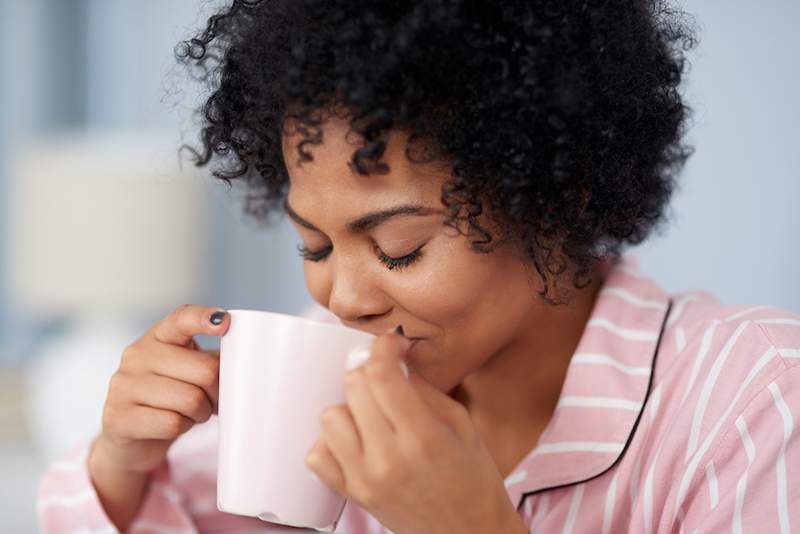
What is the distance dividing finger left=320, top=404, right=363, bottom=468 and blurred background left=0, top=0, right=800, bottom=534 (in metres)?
1.04

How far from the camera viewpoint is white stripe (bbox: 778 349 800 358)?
845mm

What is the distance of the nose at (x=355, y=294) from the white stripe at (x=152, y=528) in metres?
0.39

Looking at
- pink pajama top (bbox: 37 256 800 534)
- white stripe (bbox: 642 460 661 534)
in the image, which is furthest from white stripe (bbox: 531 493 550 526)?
white stripe (bbox: 642 460 661 534)

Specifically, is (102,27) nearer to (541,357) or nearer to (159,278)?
(159,278)

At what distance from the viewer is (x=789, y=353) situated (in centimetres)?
85

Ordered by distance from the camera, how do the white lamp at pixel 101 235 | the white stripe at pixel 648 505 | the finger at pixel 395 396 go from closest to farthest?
1. the finger at pixel 395 396
2. the white stripe at pixel 648 505
3. the white lamp at pixel 101 235

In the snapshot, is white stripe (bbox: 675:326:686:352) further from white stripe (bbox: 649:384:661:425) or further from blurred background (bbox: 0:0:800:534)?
blurred background (bbox: 0:0:800:534)

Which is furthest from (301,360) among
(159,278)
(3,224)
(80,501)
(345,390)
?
(3,224)

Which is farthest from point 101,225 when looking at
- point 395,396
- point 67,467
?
point 395,396

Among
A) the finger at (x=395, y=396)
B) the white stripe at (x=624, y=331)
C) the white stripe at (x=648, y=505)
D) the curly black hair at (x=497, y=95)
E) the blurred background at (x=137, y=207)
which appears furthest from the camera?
the blurred background at (x=137, y=207)

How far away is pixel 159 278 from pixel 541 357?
154cm

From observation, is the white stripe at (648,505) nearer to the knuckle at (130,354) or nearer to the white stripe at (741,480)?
the white stripe at (741,480)

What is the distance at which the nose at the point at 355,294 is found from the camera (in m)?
0.86

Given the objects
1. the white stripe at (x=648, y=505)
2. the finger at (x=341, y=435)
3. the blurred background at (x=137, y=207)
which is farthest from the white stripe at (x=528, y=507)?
the blurred background at (x=137, y=207)
